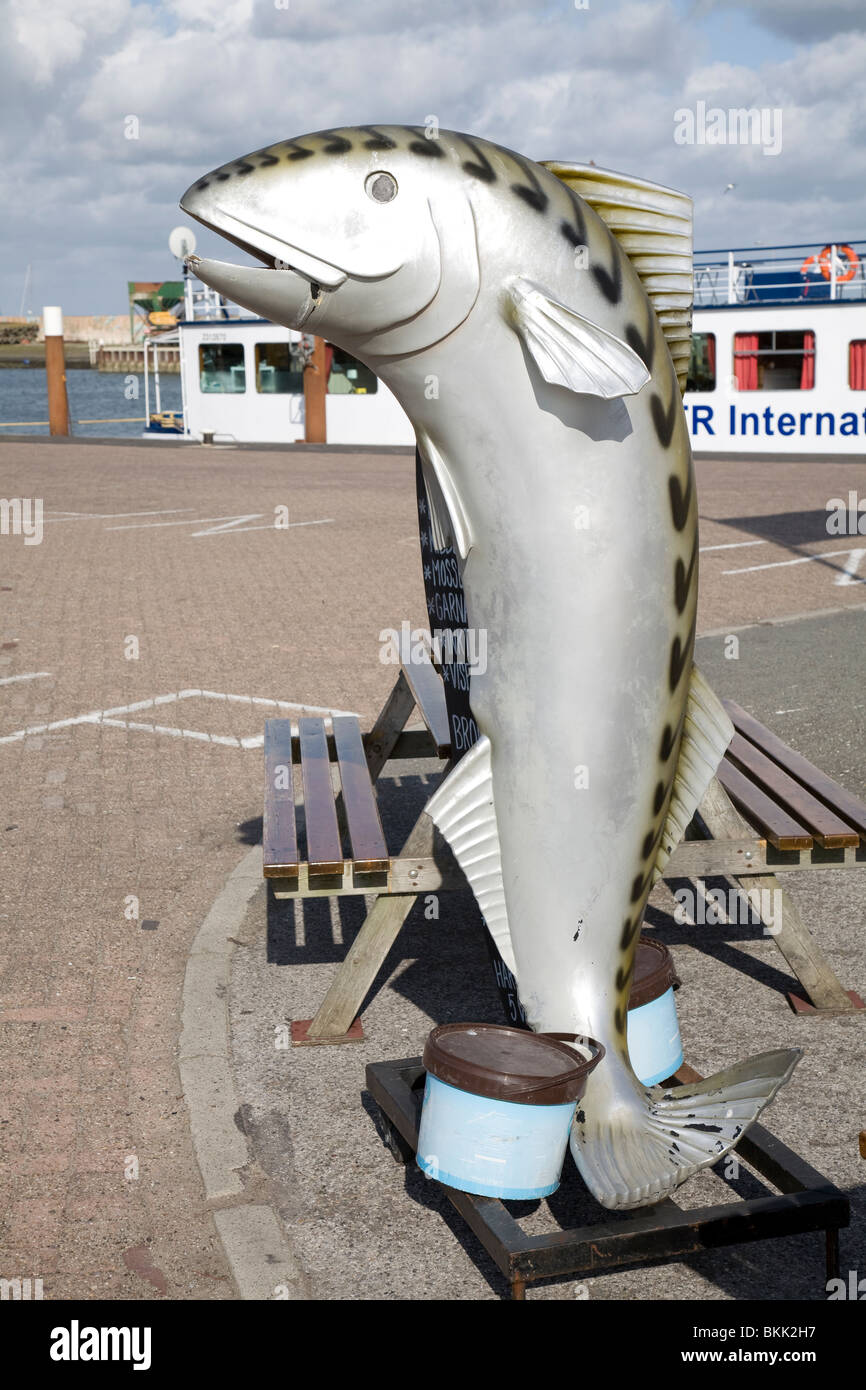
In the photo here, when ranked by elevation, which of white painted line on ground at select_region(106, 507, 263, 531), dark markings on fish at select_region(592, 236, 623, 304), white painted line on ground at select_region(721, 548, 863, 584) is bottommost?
white painted line on ground at select_region(721, 548, 863, 584)

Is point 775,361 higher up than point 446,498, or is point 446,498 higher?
point 775,361

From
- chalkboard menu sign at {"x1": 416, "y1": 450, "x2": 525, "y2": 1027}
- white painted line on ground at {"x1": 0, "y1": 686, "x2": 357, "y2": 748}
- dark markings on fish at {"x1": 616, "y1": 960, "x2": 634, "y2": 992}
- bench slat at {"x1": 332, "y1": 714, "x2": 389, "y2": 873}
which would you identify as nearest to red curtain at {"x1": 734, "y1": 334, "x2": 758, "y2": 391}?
white painted line on ground at {"x1": 0, "y1": 686, "x2": 357, "y2": 748}

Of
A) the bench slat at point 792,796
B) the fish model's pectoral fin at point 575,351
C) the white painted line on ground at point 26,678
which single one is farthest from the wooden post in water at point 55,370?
the fish model's pectoral fin at point 575,351

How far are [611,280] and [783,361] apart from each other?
70.1 feet

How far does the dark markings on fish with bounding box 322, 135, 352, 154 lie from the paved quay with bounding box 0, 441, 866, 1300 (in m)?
2.45

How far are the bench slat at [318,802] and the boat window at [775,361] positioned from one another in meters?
18.8

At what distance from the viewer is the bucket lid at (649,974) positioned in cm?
335

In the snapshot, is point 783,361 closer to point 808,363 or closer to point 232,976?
point 808,363

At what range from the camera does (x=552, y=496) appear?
9.62 ft

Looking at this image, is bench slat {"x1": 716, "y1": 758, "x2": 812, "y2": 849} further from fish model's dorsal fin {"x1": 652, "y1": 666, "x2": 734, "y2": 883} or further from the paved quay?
fish model's dorsal fin {"x1": 652, "y1": 666, "x2": 734, "y2": 883}

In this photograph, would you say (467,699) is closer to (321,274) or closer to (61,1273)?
(321,274)

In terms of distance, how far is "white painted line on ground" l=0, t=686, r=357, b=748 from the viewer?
23.8 feet

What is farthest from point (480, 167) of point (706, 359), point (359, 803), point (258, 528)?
point (706, 359)
